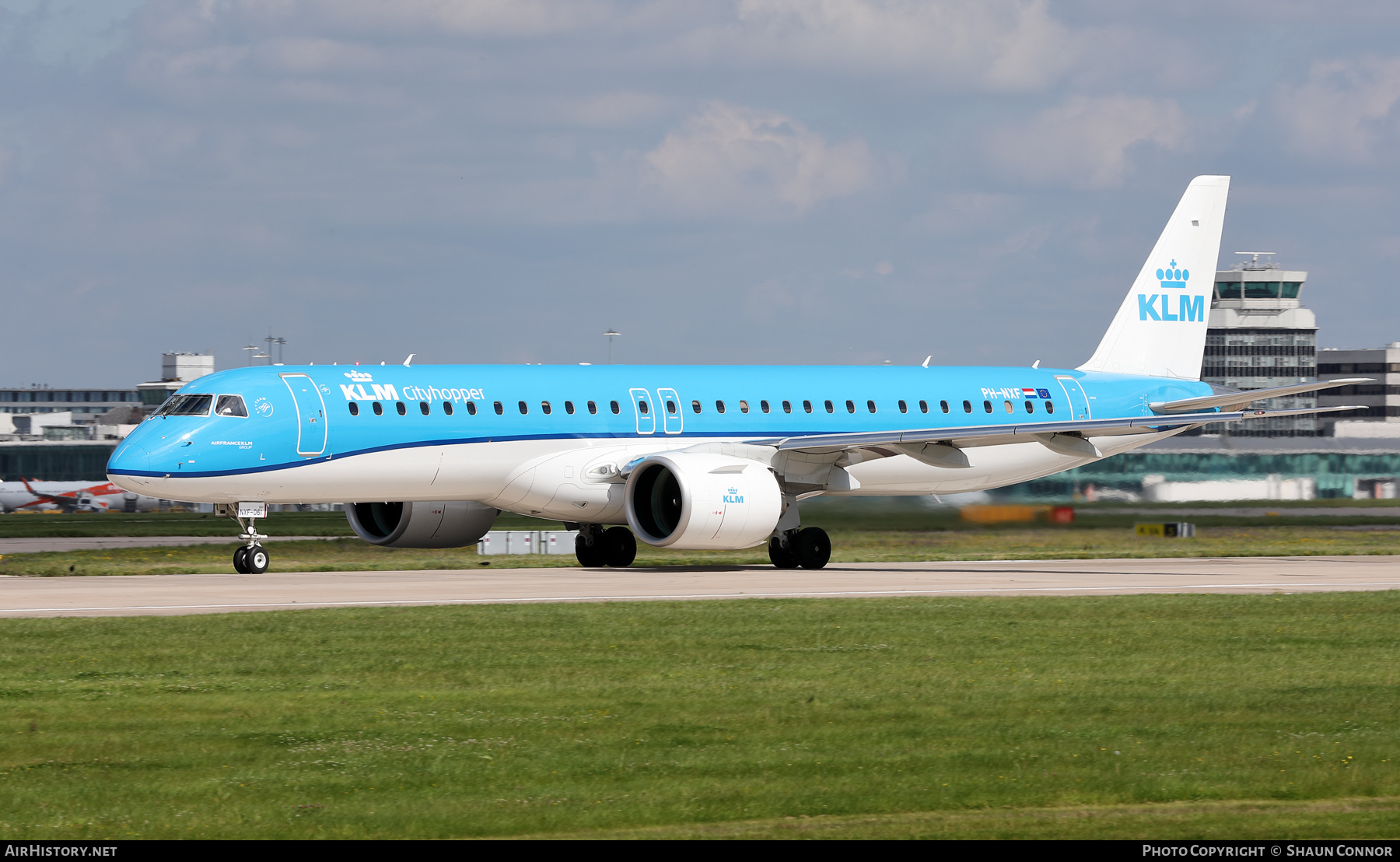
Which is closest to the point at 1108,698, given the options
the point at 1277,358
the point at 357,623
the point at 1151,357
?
the point at 357,623

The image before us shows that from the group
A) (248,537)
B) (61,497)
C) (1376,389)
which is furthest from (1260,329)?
(248,537)

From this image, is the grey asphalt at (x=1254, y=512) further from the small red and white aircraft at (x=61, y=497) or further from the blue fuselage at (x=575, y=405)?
the small red and white aircraft at (x=61, y=497)

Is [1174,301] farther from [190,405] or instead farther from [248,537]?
[190,405]

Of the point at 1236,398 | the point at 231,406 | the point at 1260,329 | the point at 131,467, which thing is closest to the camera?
the point at 131,467

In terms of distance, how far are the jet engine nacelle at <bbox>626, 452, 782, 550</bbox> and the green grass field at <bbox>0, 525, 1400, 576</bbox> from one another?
5.19m

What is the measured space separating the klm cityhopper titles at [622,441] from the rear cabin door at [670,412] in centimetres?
4

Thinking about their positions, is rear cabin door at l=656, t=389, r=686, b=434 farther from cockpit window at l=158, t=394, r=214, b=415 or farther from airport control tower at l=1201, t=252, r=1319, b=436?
airport control tower at l=1201, t=252, r=1319, b=436

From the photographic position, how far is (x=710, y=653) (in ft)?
63.7

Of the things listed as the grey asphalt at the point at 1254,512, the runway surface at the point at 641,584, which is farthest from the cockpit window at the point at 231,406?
the grey asphalt at the point at 1254,512

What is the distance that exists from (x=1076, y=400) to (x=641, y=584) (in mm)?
16441

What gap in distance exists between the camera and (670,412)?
3756cm

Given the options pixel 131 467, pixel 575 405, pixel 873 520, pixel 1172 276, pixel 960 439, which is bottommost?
pixel 873 520

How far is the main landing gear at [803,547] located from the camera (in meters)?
37.3

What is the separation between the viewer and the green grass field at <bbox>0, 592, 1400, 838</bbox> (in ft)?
37.0
